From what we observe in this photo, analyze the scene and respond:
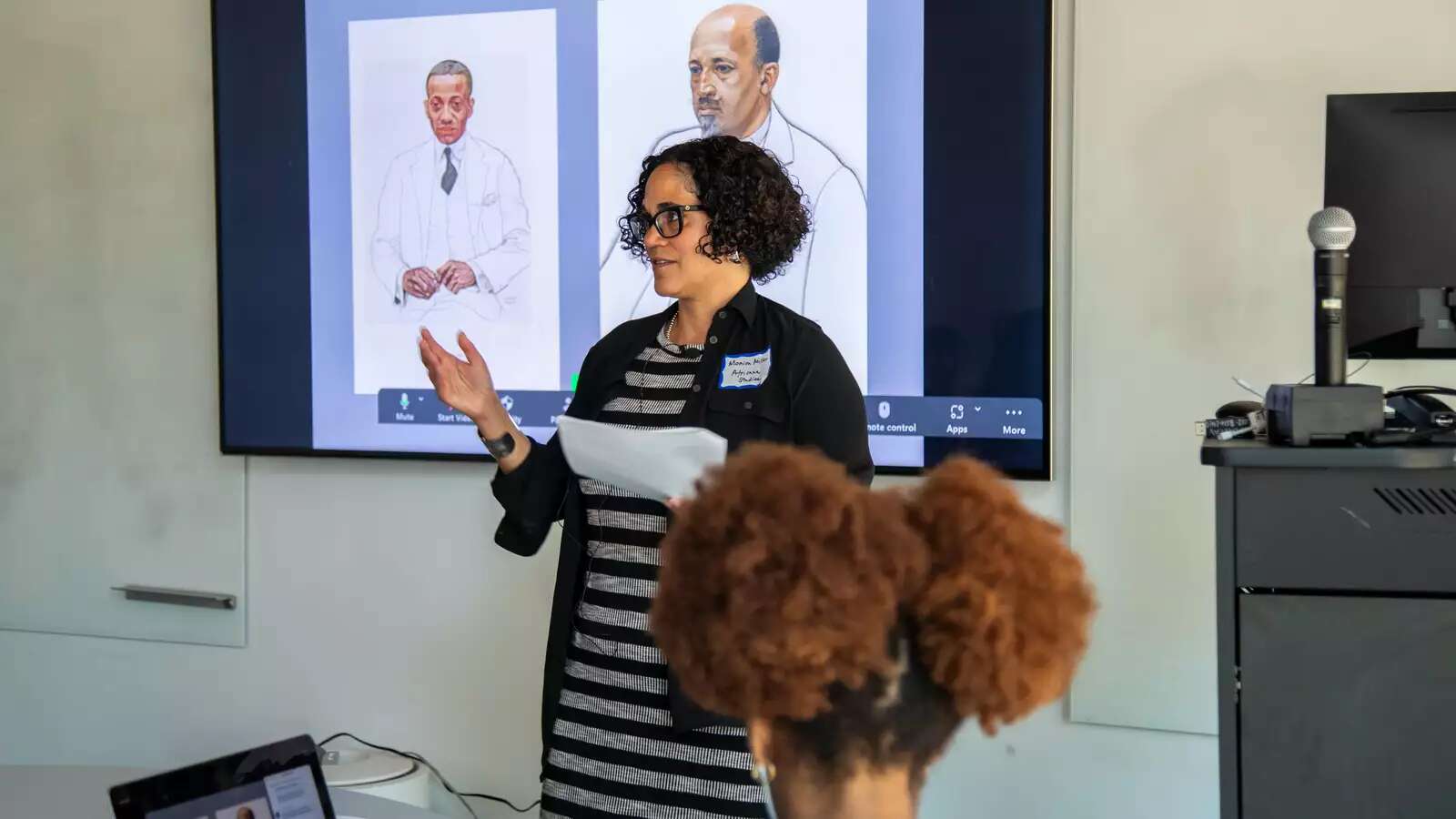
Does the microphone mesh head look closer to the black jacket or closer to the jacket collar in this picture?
the black jacket

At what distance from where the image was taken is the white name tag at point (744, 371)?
6.18 ft

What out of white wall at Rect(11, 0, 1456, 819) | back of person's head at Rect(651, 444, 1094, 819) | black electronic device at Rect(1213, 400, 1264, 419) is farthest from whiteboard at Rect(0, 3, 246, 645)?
back of person's head at Rect(651, 444, 1094, 819)

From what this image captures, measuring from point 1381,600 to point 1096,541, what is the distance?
1.05 meters

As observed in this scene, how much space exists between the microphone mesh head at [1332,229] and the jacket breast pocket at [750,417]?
2.40 feet

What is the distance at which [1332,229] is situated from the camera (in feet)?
5.49

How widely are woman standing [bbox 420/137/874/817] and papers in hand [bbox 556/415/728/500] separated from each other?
22 centimetres

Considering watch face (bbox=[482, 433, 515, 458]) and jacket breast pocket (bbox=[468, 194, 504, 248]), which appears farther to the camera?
jacket breast pocket (bbox=[468, 194, 504, 248])

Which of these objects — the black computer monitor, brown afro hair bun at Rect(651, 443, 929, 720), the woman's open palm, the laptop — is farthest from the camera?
the woman's open palm

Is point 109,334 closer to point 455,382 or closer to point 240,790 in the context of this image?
point 455,382

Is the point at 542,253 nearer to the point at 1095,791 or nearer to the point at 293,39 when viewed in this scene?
the point at 293,39

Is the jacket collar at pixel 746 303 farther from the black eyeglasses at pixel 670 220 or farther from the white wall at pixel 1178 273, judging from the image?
the white wall at pixel 1178 273

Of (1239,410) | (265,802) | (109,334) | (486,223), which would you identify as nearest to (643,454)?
(265,802)

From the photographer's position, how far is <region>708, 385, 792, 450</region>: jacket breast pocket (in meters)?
1.86

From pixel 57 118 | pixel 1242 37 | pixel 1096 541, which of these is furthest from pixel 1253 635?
pixel 57 118
